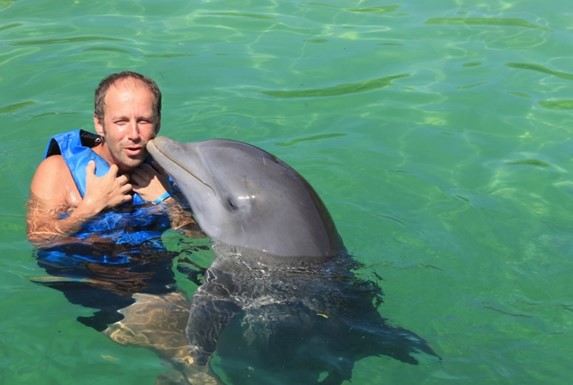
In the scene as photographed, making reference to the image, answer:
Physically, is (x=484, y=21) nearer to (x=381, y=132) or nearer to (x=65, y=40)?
(x=381, y=132)

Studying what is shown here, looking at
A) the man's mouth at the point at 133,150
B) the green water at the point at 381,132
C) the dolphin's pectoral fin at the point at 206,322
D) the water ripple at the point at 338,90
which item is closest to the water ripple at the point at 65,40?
the green water at the point at 381,132

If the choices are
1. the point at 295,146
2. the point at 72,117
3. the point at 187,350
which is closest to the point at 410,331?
the point at 187,350

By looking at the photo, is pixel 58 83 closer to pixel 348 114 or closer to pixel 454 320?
pixel 348 114

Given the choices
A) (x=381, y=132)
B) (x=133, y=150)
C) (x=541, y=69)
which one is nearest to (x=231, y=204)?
(x=133, y=150)

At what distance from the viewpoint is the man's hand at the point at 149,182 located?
6.22m

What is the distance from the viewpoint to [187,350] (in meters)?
5.28

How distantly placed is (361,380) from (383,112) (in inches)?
172

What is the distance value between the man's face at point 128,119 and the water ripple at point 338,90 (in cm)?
362

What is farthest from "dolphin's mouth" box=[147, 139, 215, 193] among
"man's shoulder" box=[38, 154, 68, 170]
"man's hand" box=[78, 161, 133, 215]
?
"man's shoulder" box=[38, 154, 68, 170]

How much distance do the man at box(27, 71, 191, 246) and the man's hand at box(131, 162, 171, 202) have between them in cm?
2

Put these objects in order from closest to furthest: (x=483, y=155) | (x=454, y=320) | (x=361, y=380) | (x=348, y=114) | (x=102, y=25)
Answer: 1. (x=361, y=380)
2. (x=454, y=320)
3. (x=483, y=155)
4. (x=348, y=114)
5. (x=102, y=25)

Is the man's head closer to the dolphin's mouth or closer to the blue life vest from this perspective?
the dolphin's mouth

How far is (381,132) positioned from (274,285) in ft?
11.4

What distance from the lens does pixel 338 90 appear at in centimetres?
961
